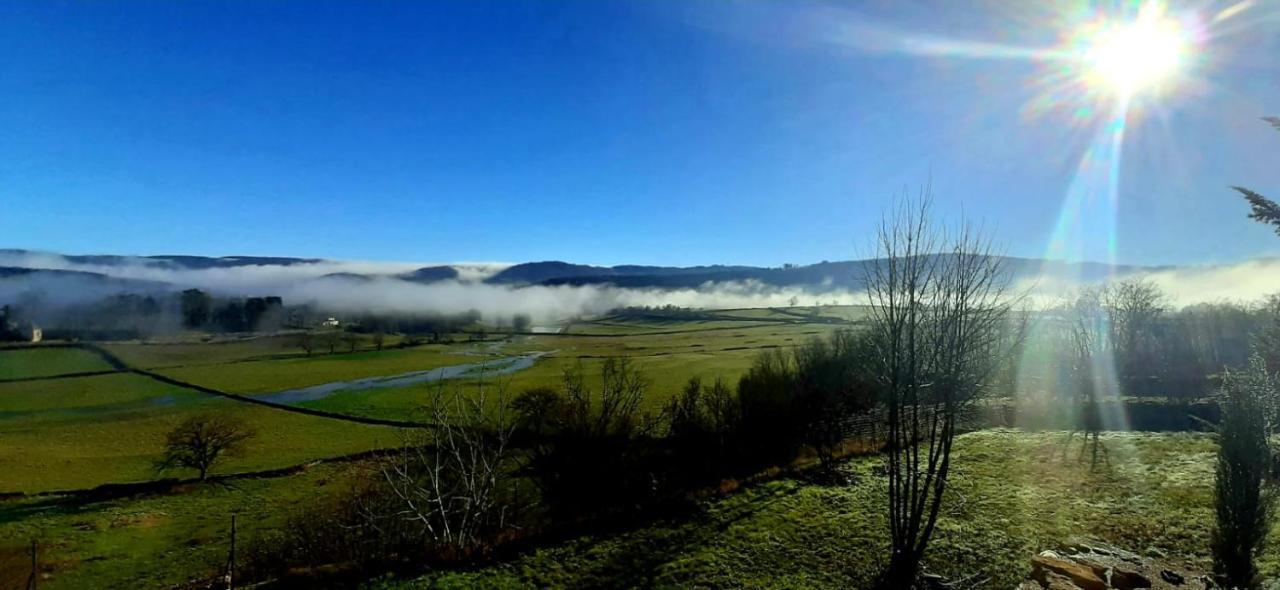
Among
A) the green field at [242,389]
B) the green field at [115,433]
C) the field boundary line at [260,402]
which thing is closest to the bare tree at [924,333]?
the green field at [242,389]

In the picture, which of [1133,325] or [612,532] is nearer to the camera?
[612,532]

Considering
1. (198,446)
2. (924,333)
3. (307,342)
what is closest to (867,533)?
(924,333)

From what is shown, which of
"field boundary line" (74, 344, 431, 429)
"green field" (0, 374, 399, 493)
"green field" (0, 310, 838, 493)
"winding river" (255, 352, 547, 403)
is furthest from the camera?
"winding river" (255, 352, 547, 403)

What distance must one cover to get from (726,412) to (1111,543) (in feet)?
79.8

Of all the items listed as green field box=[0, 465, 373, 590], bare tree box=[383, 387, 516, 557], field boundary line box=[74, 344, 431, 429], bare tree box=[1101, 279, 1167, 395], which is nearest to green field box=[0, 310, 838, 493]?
field boundary line box=[74, 344, 431, 429]

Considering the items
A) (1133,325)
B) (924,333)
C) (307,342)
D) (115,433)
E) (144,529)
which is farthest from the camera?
(307,342)

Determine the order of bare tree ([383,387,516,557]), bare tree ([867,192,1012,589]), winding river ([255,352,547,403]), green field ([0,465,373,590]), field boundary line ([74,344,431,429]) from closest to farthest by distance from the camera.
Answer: bare tree ([867,192,1012,589]) → bare tree ([383,387,516,557]) → green field ([0,465,373,590]) → field boundary line ([74,344,431,429]) → winding river ([255,352,547,403])

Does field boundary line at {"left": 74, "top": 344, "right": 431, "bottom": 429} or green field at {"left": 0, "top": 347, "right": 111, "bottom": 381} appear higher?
green field at {"left": 0, "top": 347, "right": 111, "bottom": 381}

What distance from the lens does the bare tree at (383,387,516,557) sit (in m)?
15.6

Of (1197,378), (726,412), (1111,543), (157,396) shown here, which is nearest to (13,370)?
(157,396)

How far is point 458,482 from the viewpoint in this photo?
960 inches

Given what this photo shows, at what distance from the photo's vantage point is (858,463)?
904 inches

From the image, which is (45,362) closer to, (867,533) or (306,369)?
(306,369)

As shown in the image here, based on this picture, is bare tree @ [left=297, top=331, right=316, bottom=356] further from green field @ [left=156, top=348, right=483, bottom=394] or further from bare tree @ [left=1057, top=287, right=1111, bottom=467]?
bare tree @ [left=1057, top=287, right=1111, bottom=467]
